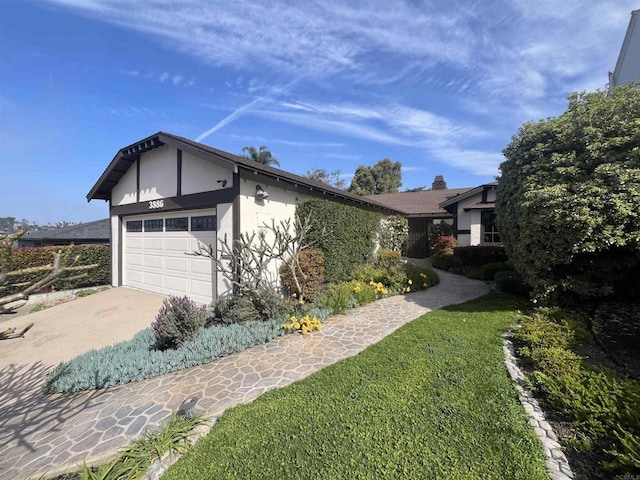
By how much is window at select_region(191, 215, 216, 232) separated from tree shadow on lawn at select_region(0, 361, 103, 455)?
15.2 ft

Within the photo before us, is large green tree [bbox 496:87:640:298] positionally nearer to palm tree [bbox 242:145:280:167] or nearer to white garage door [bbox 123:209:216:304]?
white garage door [bbox 123:209:216:304]

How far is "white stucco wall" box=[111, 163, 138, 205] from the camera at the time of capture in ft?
34.8

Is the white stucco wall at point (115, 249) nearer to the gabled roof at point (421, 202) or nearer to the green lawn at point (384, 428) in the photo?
the green lawn at point (384, 428)

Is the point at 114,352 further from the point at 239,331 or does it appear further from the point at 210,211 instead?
the point at 210,211

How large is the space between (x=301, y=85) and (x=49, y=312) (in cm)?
1209

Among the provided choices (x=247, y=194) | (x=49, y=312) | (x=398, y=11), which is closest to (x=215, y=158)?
(x=247, y=194)

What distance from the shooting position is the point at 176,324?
A: 5.21 meters

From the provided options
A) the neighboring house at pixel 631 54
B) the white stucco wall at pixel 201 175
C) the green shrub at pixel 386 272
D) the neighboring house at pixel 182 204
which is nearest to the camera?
the neighboring house at pixel 182 204

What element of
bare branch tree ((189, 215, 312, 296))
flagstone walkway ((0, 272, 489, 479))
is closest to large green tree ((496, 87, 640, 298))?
flagstone walkway ((0, 272, 489, 479))

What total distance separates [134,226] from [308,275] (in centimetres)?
858

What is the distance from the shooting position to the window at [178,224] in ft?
29.5

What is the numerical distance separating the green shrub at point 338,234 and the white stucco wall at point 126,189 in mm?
7120

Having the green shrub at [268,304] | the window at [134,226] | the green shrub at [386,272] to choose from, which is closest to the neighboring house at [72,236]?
the window at [134,226]

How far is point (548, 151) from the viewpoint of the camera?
6223 millimetres
